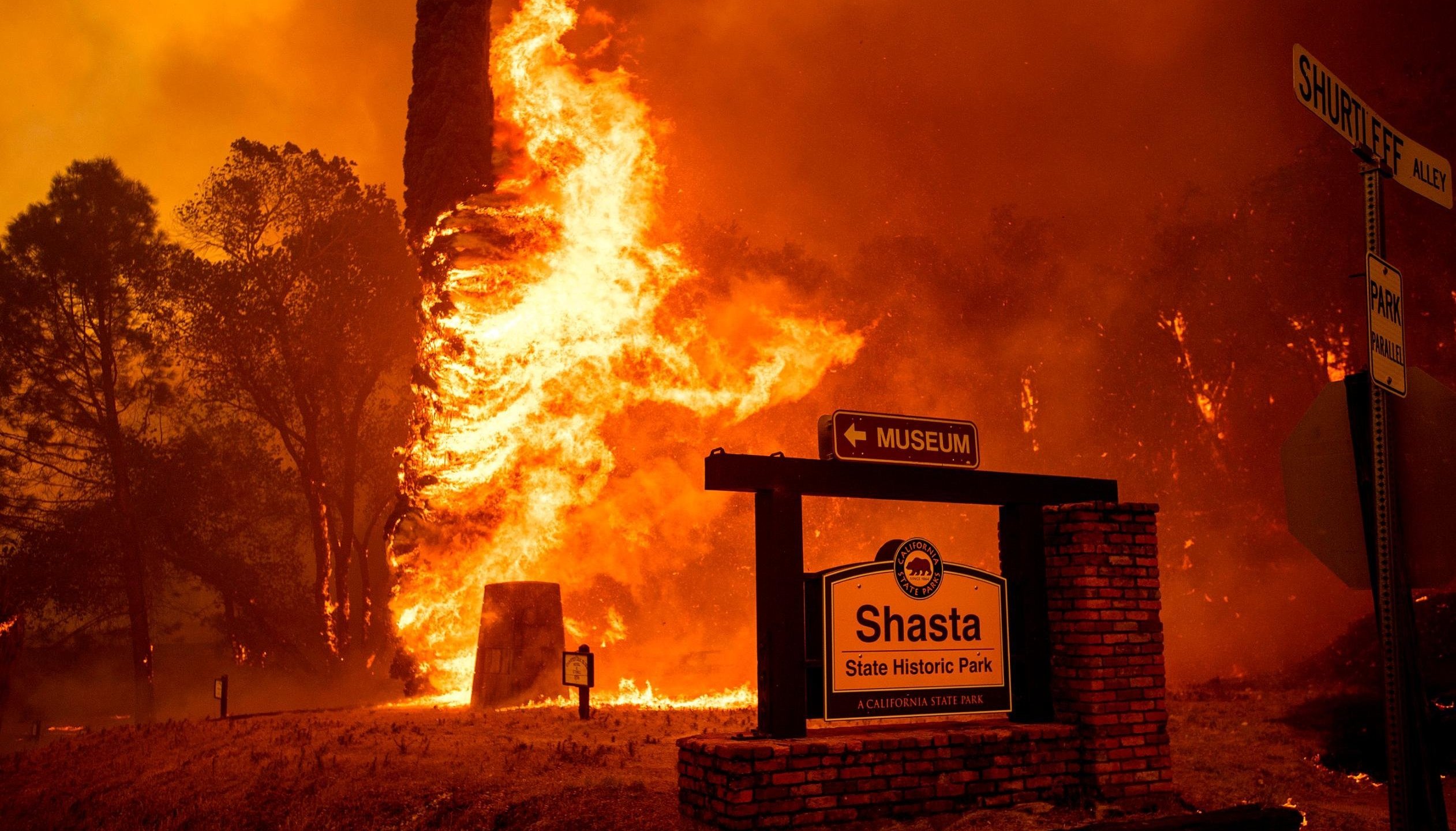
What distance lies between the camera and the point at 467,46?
93.5ft

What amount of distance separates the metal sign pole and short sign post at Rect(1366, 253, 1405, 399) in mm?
92

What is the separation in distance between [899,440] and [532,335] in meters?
17.5

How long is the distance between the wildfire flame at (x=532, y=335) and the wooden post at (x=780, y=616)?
1751 centimetres

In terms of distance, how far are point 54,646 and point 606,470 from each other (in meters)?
19.9

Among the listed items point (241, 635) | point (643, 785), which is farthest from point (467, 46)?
point (643, 785)

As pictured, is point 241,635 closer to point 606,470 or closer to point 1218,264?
point 606,470

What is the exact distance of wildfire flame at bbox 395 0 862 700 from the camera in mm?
24969

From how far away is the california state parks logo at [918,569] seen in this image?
8.52 metres

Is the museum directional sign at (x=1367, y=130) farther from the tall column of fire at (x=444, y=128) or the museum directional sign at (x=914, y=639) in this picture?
the tall column of fire at (x=444, y=128)

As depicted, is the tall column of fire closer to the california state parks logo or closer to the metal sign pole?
the california state parks logo

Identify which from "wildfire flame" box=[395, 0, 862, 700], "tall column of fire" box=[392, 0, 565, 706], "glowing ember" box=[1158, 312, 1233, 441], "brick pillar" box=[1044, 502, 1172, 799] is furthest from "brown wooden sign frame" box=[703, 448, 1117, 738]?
"glowing ember" box=[1158, 312, 1233, 441]

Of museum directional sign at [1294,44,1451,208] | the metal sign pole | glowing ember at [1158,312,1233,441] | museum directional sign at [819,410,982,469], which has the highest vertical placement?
glowing ember at [1158,312,1233,441]

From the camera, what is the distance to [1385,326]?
18.6 ft

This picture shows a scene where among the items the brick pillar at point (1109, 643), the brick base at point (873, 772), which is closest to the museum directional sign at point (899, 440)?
the brick pillar at point (1109, 643)
